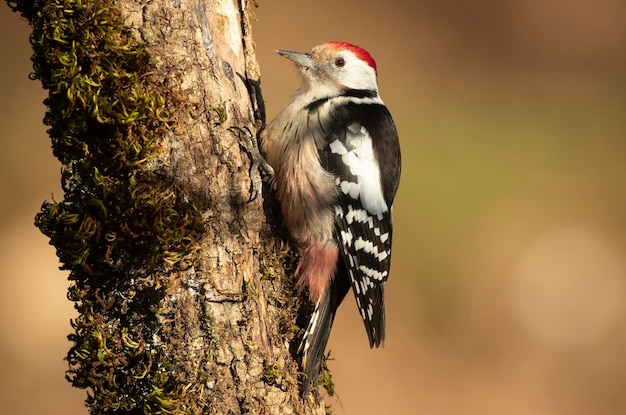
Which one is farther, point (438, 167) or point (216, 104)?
point (438, 167)

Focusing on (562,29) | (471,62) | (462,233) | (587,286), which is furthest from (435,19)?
(587,286)

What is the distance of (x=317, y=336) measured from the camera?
2.63 m

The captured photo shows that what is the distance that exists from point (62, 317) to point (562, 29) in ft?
25.1

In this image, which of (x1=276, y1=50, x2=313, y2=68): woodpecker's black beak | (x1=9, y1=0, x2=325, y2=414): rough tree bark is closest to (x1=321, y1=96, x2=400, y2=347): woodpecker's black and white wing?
(x1=276, y1=50, x2=313, y2=68): woodpecker's black beak

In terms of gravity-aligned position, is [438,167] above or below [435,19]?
below

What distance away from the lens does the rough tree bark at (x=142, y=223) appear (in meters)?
2.15

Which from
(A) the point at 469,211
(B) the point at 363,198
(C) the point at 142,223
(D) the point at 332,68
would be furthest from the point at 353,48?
(A) the point at 469,211

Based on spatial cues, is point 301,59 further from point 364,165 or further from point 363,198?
point 363,198

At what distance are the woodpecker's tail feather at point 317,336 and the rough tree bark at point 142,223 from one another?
21 centimetres

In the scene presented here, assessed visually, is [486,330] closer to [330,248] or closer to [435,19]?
[330,248]

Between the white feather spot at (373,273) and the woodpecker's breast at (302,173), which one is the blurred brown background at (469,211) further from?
the woodpecker's breast at (302,173)

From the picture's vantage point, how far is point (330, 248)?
9.87ft

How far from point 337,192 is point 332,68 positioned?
0.75 meters

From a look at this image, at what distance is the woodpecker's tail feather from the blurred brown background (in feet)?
3.79
